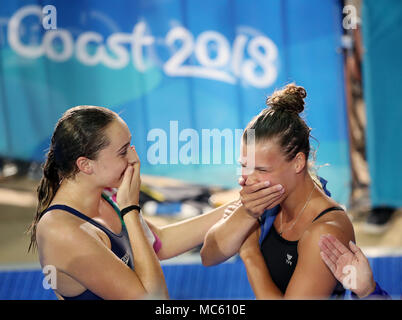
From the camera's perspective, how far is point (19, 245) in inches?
152

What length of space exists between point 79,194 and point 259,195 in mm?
542

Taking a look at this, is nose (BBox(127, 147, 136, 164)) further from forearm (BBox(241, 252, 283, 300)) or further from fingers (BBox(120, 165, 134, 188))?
forearm (BBox(241, 252, 283, 300))

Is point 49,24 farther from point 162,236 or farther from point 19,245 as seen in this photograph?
point 19,245

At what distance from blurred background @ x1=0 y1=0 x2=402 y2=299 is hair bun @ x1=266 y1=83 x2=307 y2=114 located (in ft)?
6.60

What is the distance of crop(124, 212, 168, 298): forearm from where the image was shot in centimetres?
132

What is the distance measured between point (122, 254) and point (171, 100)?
3.04 metres

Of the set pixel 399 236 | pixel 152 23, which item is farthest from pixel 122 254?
pixel 152 23

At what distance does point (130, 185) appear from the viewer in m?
1.40

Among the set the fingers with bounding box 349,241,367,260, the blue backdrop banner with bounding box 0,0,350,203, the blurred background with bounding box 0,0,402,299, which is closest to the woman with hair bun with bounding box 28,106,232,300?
the fingers with bounding box 349,241,367,260

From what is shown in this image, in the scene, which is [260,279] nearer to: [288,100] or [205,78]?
[288,100]

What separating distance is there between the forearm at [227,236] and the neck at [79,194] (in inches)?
15.8

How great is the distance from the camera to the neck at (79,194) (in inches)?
57.4

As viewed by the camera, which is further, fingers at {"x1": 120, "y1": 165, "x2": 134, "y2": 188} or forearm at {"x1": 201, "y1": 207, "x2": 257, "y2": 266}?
forearm at {"x1": 201, "y1": 207, "x2": 257, "y2": 266}

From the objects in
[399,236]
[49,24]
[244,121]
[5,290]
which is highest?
[49,24]
